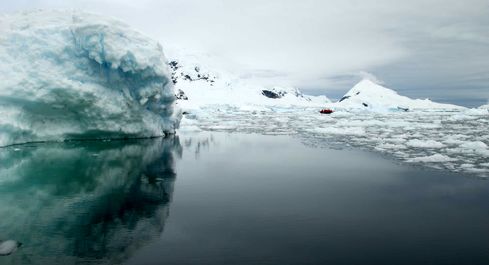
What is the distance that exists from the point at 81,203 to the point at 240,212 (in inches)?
113

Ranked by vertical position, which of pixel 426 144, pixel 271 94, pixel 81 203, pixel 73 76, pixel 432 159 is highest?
Answer: pixel 271 94

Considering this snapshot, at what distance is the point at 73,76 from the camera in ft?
49.7

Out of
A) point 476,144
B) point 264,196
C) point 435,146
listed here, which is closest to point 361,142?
point 435,146

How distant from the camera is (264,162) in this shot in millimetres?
11695

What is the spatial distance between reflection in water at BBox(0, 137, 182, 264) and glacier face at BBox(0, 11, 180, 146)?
221 cm

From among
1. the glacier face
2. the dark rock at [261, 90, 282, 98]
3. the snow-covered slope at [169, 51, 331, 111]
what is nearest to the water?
the glacier face


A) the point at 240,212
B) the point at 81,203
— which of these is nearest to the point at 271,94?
the point at 81,203

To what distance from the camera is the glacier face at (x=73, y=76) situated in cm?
1417

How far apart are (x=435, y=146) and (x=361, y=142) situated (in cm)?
307

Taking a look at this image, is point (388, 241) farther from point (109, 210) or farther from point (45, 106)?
point (45, 106)

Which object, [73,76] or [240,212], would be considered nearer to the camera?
[240,212]

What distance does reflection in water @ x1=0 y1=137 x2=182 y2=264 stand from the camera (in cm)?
487

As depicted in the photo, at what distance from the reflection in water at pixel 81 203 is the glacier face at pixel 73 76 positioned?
7.24 ft

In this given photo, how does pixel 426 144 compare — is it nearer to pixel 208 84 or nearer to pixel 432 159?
pixel 432 159
